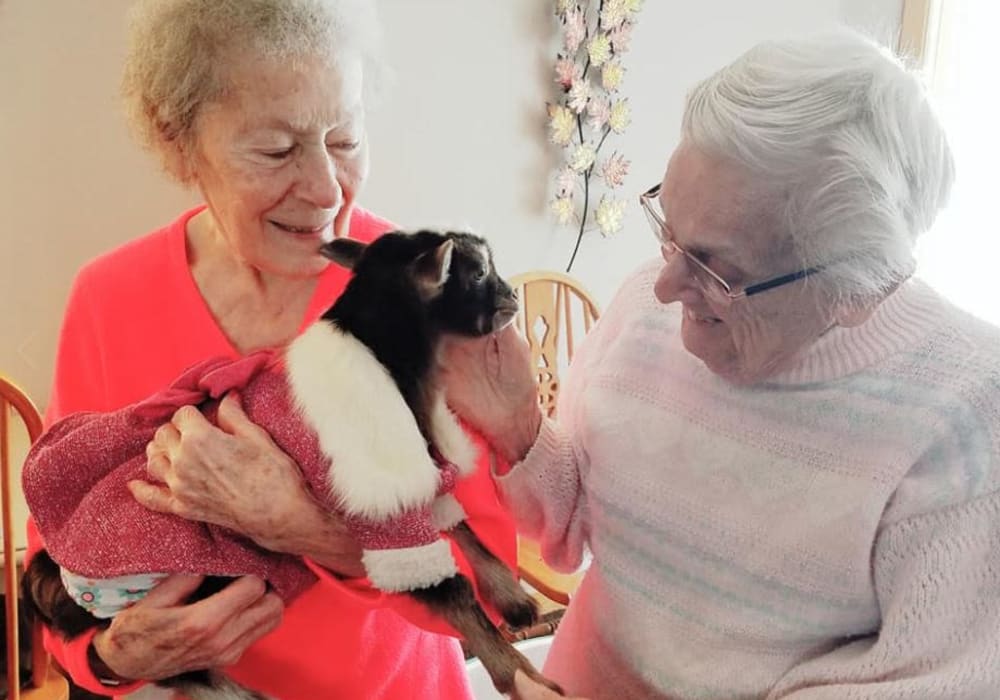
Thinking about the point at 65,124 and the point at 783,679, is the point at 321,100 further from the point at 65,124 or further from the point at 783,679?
the point at 65,124

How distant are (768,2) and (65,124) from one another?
2362 mm

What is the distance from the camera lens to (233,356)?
42.6 inches

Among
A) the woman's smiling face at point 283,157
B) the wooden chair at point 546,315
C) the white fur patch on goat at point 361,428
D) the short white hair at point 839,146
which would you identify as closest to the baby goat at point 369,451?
the white fur patch on goat at point 361,428

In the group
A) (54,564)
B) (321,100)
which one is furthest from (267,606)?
(321,100)

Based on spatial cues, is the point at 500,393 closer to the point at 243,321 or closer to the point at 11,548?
the point at 243,321

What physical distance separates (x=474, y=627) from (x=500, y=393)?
1.00ft

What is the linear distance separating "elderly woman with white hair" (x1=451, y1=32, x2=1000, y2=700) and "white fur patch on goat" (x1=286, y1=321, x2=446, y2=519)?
0.19 m

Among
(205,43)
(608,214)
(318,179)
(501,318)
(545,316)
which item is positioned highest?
(205,43)

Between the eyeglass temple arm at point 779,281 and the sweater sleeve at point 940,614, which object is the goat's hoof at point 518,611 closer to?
the sweater sleeve at point 940,614

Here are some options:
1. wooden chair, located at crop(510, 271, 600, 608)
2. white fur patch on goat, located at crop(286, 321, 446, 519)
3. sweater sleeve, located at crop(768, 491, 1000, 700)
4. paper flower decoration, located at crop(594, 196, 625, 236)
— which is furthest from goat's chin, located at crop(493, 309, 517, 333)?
paper flower decoration, located at crop(594, 196, 625, 236)

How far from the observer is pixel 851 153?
32.5 inches

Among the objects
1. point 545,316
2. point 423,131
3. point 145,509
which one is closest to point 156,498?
point 145,509

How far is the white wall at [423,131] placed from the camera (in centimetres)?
202

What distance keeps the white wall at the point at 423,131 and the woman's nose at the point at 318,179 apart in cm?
68
